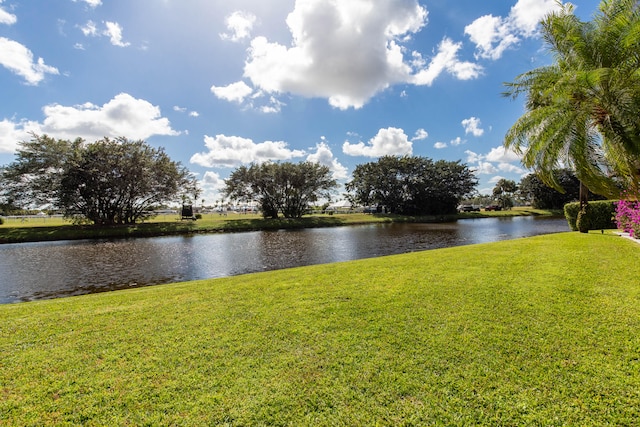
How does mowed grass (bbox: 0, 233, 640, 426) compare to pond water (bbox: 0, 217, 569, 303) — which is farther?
pond water (bbox: 0, 217, 569, 303)

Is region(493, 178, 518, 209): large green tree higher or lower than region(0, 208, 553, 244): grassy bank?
higher

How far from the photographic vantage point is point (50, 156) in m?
32.6

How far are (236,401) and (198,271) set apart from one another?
1171 centimetres

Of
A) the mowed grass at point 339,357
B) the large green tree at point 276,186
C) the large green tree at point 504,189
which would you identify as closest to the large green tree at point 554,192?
the large green tree at point 504,189

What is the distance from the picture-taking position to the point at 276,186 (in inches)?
1853

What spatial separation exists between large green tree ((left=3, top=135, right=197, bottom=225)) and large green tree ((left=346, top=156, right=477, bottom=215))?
3840 cm

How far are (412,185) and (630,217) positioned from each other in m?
44.7

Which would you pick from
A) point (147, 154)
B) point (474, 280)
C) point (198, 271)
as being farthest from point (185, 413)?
point (147, 154)

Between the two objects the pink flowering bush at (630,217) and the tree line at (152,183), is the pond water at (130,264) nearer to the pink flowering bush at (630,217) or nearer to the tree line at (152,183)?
the pink flowering bush at (630,217)

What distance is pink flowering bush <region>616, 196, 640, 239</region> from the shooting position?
12078 mm

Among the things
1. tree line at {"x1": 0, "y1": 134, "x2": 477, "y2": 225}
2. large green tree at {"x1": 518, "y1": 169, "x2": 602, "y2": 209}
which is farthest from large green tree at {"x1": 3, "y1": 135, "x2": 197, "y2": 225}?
large green tree at {"x1": 518, "y1": 169, "x2": 602, "y2": 209}

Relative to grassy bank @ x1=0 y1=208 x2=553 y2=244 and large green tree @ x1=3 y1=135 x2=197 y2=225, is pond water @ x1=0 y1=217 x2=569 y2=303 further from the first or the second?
large green tree @ x1=3 y1=135 x2=197 y2=225

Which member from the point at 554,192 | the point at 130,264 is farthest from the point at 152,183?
the point at 554,192

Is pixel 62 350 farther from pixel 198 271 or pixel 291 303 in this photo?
pixel 198 271
